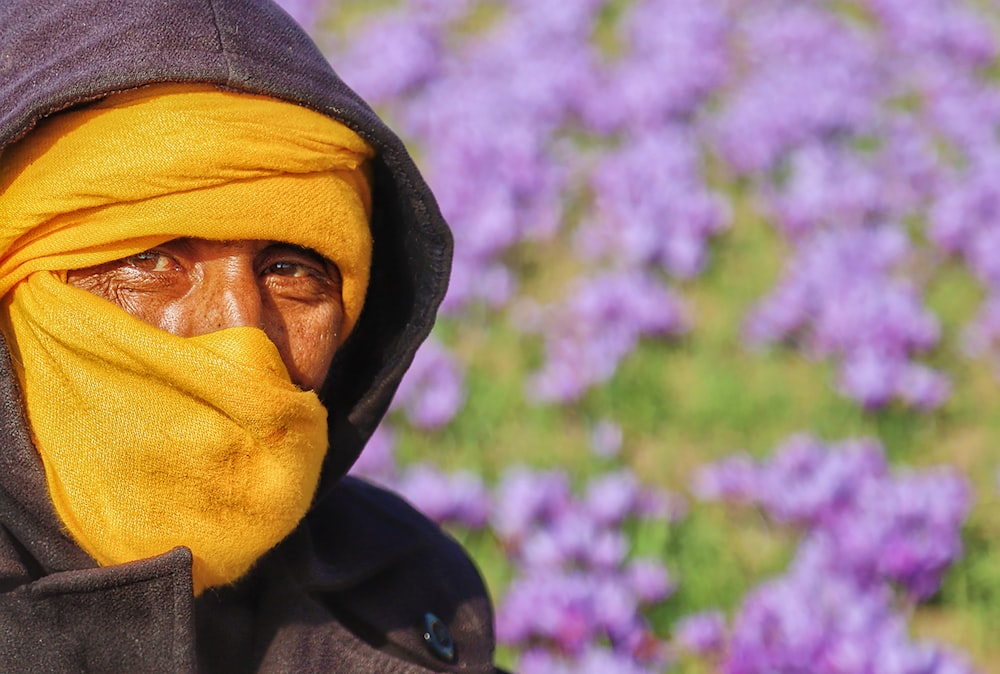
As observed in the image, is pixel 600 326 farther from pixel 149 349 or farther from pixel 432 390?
pixel 149 349

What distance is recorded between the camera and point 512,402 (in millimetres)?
4430

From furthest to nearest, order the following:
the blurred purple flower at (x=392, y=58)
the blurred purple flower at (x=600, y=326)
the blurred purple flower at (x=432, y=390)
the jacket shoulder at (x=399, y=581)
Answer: the blurred purple flower at (x=392, y=58), the blurred purple flower at (x=600, y=326), the blurred purple flower at (x=432, y=390), the jacket shoulder at (x=399, y=581)

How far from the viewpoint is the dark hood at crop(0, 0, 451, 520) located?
1792 millimetres

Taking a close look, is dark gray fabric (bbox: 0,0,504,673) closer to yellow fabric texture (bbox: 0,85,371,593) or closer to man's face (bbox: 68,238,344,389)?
yellow fabric texture (bbox: 0,85,371,593)

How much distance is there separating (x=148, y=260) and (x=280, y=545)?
1.70 feet

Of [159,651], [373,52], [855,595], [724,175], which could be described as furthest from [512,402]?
[373,52]

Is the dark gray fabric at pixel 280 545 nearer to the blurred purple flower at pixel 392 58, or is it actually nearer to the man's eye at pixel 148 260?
the man's eye at pixel 148 260

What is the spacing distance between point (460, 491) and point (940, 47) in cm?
433

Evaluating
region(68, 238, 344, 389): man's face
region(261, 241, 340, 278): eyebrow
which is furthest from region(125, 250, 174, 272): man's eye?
region(261, 241, 340, 278): eyebrow

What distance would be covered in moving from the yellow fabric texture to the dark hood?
4cm

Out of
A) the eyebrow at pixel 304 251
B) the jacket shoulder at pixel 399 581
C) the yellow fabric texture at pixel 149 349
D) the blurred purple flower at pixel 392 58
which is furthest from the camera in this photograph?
the blurred purple flower at pixel 392 58

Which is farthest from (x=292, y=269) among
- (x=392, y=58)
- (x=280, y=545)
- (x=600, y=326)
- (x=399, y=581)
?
(x=392, y=58)

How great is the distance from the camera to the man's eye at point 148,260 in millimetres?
1859

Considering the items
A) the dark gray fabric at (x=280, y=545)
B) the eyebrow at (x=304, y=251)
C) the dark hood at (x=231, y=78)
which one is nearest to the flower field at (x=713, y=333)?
the dark gray fabric at (x=280, y=545)
